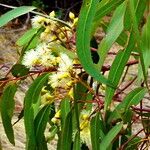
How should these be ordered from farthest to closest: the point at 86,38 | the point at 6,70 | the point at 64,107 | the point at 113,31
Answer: the point at 6,70
the point at 64,107
the point at 113,31
the point at 86,38

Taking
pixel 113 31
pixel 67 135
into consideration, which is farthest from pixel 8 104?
pixel 113 31

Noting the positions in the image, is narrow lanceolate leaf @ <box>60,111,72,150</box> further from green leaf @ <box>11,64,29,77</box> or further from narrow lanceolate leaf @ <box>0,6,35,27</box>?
narrow lanceolate leaf @ <box>0,6,35,27</box>

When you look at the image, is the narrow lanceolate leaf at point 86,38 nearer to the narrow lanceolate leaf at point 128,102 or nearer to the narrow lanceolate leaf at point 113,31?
the narrow lanceolate leaf at point 113,31

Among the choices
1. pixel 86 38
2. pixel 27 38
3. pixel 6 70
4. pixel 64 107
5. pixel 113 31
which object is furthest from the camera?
pixel 6 70

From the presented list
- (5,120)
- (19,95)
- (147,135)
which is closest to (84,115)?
(147,135)

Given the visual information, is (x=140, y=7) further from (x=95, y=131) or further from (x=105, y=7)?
(x=95, y=131)
